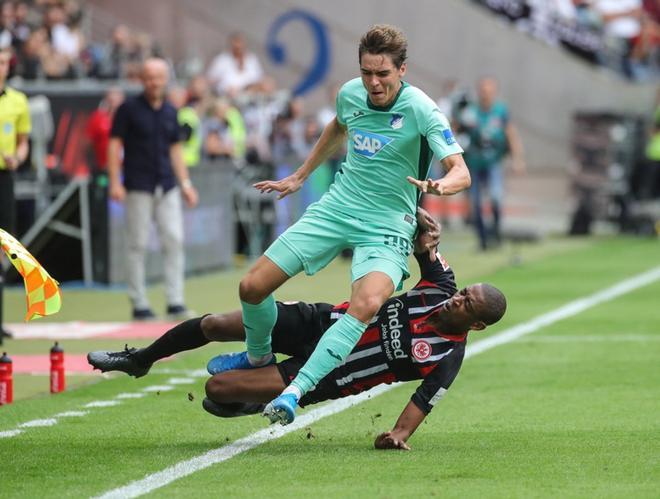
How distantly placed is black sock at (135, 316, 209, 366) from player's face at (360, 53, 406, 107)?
1512 millimetres

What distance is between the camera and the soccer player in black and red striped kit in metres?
8.40

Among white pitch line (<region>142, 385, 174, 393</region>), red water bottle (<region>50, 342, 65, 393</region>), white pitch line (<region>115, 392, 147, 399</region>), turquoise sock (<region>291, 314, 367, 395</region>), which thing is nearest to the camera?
turquoise sock (<region>291, 314, 367, 395</region>)

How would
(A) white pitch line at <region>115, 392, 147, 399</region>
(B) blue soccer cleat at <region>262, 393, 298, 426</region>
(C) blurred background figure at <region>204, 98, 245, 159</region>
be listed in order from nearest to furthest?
(B) blue soccer cleat at <region>262, 393, 298, 426</region>, (A) white pitch line at <region>115, 392, 147, 399</region>, (C) blurred background figure at <region>204, 98, 245, 159</region>

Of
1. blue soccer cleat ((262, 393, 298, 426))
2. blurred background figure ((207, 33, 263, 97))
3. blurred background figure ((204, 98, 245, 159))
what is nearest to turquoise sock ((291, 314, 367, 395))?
blue soccer cleat ((262, 393, 298, 426))

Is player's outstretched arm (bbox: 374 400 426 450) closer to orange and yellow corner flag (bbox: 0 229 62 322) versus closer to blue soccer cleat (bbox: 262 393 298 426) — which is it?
blue soccer cleat (bbox: 262 393 298 426)

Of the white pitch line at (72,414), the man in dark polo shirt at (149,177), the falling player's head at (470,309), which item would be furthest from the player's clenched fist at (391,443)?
the man in dark polo shirt at (149,177)

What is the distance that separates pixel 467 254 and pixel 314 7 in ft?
38.6

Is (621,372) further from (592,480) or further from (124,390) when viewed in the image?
(592,480)

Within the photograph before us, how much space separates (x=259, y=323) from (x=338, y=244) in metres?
0.58

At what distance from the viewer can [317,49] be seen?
32812mm

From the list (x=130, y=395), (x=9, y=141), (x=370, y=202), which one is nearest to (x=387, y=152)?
(x=370, y=202)

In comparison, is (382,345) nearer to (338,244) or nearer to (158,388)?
(338,244)

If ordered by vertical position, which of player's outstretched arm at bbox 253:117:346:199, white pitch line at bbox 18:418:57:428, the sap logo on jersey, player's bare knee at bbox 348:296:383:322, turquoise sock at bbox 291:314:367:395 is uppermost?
the sap logo on jersey

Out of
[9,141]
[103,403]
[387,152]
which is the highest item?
[387,152]
